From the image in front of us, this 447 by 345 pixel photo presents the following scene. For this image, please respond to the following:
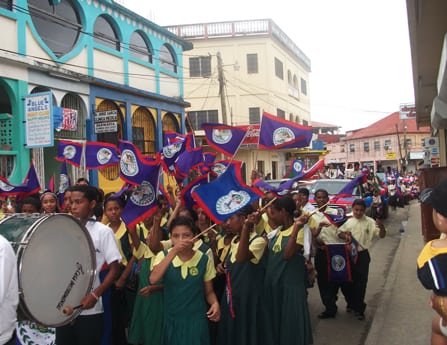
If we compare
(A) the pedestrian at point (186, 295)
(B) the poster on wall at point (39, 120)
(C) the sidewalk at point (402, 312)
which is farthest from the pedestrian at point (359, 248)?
(B) the poster on wall at point (39, 120)

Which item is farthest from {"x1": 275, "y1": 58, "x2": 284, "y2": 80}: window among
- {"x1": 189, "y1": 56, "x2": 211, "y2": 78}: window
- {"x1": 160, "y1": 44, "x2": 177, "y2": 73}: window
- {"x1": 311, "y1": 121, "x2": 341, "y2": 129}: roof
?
{"x1": 311, "y1": 121, "x2": 341, "y2": 129}: roof

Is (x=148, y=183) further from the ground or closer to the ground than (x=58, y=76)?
closer to the ground

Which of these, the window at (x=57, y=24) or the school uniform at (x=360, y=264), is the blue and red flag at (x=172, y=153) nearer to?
the school uniform at (x=360, y=264)

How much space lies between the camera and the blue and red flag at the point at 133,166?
539 cm

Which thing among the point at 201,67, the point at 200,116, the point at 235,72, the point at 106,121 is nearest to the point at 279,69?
the point at 235,72

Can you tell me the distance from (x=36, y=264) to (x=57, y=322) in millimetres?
451

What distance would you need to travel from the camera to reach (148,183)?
202 inches

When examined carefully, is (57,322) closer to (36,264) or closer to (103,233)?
(36,264)

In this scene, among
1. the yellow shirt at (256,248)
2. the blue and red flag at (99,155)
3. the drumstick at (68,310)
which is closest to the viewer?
the drumstick at (68,310)

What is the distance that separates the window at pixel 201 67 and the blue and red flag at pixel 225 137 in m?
26.9

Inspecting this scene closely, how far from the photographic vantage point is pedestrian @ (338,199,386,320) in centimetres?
586

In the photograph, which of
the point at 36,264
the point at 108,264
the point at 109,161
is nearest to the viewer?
the point at 36,264

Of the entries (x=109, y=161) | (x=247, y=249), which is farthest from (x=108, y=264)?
(x=109, y=161)

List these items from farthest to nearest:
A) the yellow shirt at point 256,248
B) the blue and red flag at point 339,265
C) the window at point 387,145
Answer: the window at point 387,145
the blue and red flag at point 339,265
the yellow shirt at point 256,248
